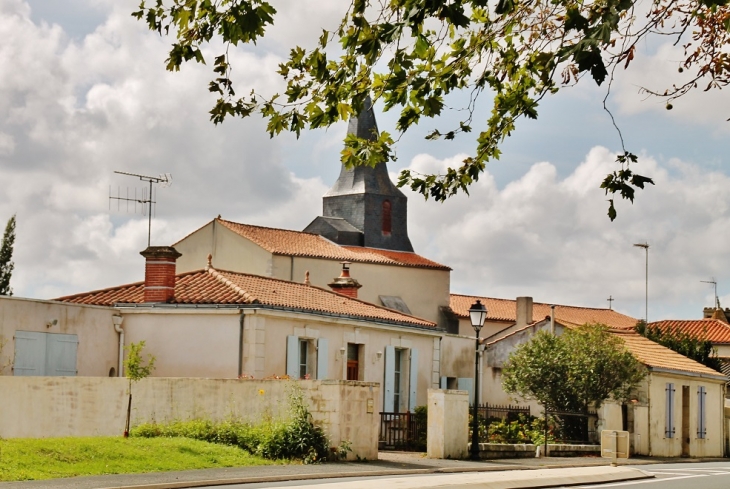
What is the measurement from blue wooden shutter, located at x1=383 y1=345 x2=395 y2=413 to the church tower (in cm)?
3822

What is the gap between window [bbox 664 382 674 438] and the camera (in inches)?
1410

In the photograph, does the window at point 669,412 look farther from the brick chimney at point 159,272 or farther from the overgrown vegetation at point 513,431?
the brick chimney at point 159,272

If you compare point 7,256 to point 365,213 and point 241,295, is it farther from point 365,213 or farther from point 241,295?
point 241,295

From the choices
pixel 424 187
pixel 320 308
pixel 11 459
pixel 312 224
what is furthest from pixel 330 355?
pixel 312 224

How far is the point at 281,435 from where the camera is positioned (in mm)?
21719

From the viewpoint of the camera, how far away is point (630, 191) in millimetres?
9961

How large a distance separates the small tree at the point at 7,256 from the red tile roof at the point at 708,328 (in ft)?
113

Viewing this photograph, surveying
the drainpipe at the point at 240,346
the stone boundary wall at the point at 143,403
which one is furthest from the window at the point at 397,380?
the stone boundary wall at the point at 143,403

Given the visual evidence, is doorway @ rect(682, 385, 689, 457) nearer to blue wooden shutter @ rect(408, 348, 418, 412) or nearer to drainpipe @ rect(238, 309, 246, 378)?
blue wooden shutter @ rect(408, 348, 418, 412)

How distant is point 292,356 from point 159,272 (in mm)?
3963

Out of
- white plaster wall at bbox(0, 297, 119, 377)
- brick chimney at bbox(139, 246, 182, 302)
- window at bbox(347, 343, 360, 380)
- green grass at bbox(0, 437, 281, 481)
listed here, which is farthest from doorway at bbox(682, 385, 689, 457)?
green grass at bbox(0, 437, 281, 481)

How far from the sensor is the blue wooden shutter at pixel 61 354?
1075 inches

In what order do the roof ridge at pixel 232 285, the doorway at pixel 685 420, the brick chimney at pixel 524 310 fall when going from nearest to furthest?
the roof ridge at pixel 232 285 < the doorway at pixel 685 420 < the brick chimney at pixel 524 310

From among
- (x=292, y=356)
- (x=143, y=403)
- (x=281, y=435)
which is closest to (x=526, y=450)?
(x=292, y=356)
